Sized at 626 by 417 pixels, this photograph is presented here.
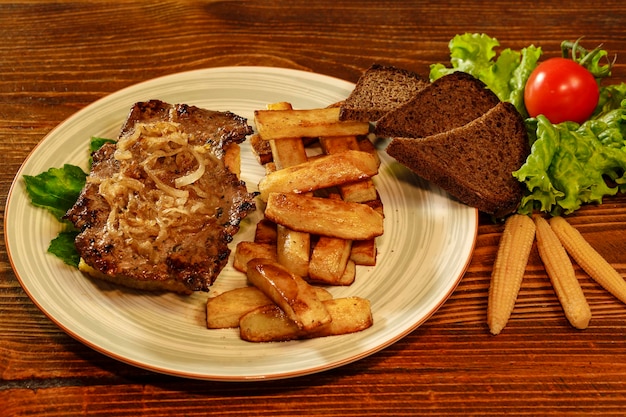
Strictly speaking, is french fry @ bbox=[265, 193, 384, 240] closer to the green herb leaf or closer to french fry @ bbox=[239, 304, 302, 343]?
french fry @ bbox=[239, 304, 302, 343]

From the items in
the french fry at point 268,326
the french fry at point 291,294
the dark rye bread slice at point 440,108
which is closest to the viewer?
the french fry at point 291,294

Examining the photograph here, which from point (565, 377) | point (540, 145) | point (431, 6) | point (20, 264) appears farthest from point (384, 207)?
point (431, 6)

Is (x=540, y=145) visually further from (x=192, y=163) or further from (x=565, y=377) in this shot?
(x=192, y=163)

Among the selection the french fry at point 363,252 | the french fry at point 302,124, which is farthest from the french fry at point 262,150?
the french fry at point 363,252

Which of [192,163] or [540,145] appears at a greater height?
[540,145]

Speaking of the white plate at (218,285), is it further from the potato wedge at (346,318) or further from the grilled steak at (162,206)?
the grilled steak at (162,206)

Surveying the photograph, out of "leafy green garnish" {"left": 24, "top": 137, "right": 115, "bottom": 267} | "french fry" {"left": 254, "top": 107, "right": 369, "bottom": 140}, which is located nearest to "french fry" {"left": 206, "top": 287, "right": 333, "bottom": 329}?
"leafy green garnish" {"left": 24, "top": 137, "right": 115, "bottom": 267}
